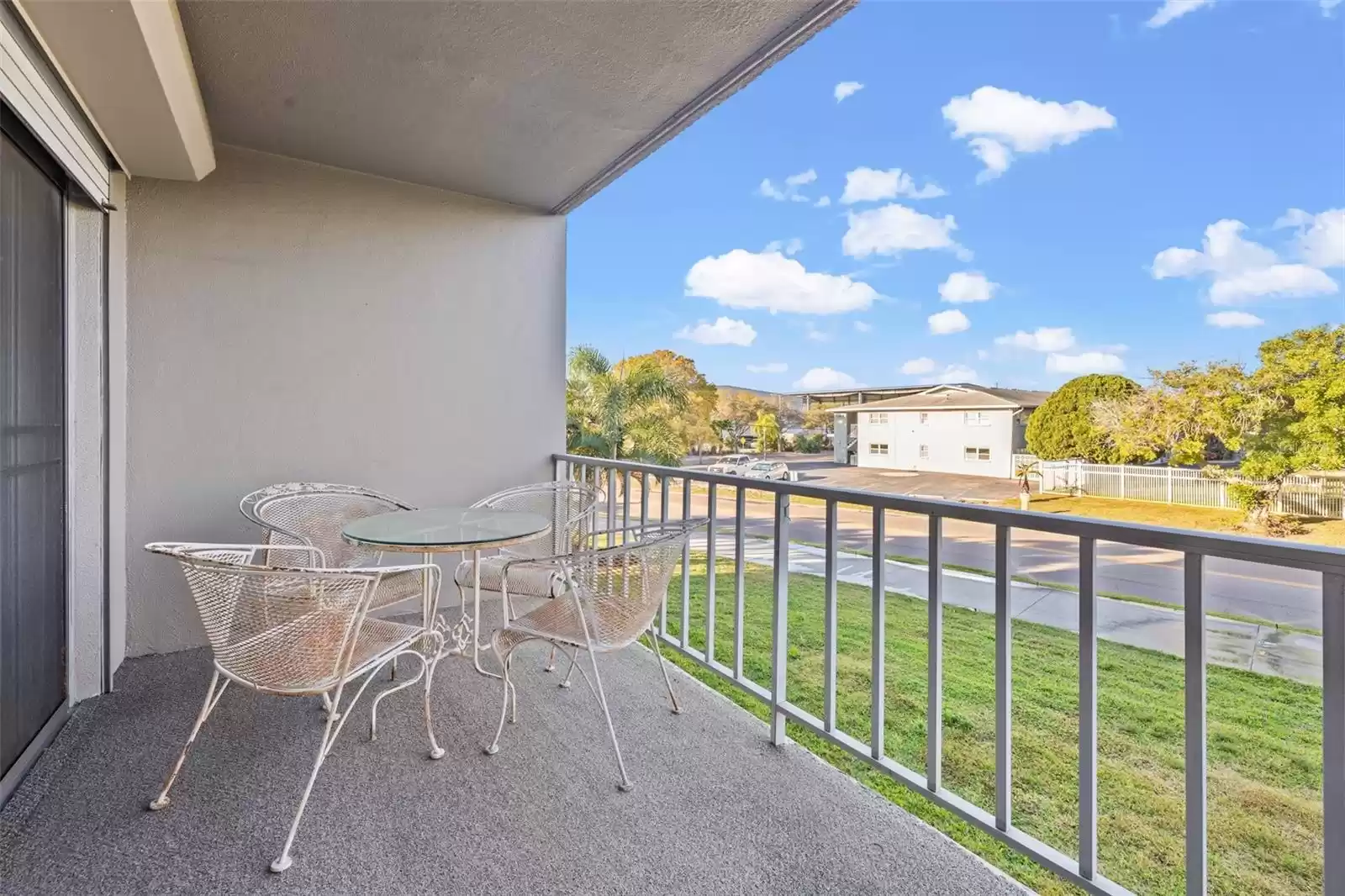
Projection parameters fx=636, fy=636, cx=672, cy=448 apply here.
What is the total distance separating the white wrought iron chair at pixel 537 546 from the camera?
2605 mm

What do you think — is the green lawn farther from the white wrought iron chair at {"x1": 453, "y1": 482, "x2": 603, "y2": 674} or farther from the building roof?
the building roof

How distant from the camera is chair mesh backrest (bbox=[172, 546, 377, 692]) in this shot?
177 cm

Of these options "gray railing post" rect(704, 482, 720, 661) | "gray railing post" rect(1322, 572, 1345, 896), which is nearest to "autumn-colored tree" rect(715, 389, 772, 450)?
"gray railing post" rect(704, 482, 720, 661)

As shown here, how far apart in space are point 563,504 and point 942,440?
593cm

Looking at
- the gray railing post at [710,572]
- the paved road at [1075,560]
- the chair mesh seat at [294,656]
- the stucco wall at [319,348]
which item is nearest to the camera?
the paved road at [1075,560]

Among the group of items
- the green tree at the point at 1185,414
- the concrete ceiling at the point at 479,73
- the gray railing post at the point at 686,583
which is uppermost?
the concrete ceiling at the point at 479,73

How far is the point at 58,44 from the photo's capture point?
1.89 metres

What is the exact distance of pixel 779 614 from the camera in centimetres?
249

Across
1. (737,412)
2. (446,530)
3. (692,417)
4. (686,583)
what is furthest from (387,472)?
(692,417)

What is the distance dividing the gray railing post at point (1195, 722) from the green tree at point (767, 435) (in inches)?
226

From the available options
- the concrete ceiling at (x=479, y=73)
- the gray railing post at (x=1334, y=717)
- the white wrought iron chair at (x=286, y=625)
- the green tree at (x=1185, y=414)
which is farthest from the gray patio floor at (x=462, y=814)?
the green tree at (x=1185, y=414)

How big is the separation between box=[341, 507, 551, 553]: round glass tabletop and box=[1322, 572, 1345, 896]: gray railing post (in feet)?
7.17

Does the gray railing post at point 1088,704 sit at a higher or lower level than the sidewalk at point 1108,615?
higher

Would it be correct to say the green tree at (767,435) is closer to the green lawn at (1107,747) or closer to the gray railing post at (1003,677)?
the green lawn at (1107,747)
